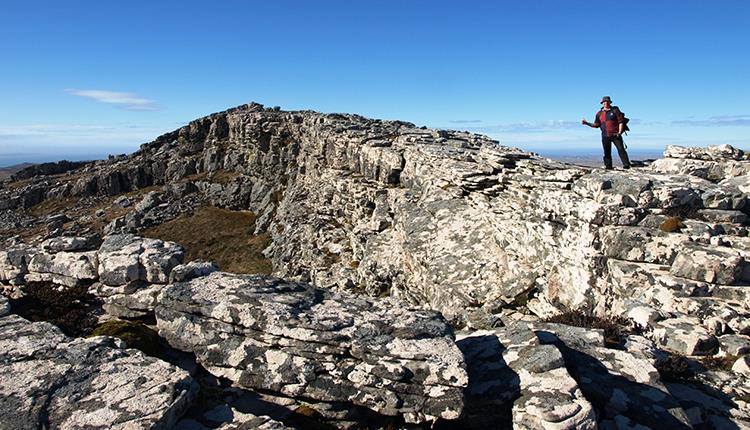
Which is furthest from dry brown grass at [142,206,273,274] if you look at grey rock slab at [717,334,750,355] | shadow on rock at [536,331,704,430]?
shadow on rock at [536,331,704,430]

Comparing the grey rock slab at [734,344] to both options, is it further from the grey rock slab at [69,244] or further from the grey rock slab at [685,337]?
the grey rock slab at [69,244]

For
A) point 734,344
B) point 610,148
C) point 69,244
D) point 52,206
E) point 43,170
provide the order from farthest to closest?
point 43,170 → point 52,206 → point 610,148 → point 69,244 → point 734,344

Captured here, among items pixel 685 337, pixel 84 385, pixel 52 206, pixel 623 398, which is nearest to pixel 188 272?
pixel 84 385

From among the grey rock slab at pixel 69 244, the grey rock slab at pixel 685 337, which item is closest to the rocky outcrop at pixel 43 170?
the grey rock slab at pixel 69 244

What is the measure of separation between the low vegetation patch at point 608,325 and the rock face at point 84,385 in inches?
443

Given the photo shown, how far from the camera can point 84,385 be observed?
7.57 metres

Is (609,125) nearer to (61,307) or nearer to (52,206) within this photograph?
(61,307)

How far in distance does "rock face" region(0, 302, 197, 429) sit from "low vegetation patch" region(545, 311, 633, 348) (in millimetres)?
11263

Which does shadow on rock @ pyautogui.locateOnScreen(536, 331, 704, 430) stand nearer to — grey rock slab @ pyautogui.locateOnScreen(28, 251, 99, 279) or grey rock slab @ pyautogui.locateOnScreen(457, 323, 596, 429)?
grey rock slab @ pyautogui.locateOnScreen(457, 323, 596, 429)

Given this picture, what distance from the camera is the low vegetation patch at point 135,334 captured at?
9836 mm

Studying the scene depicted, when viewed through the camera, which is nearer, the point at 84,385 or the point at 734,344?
the point at 84,385

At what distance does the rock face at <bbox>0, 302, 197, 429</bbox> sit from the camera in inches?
272

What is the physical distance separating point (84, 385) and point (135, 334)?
2.63m

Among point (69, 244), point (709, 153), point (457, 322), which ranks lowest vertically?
point (457, 322)
